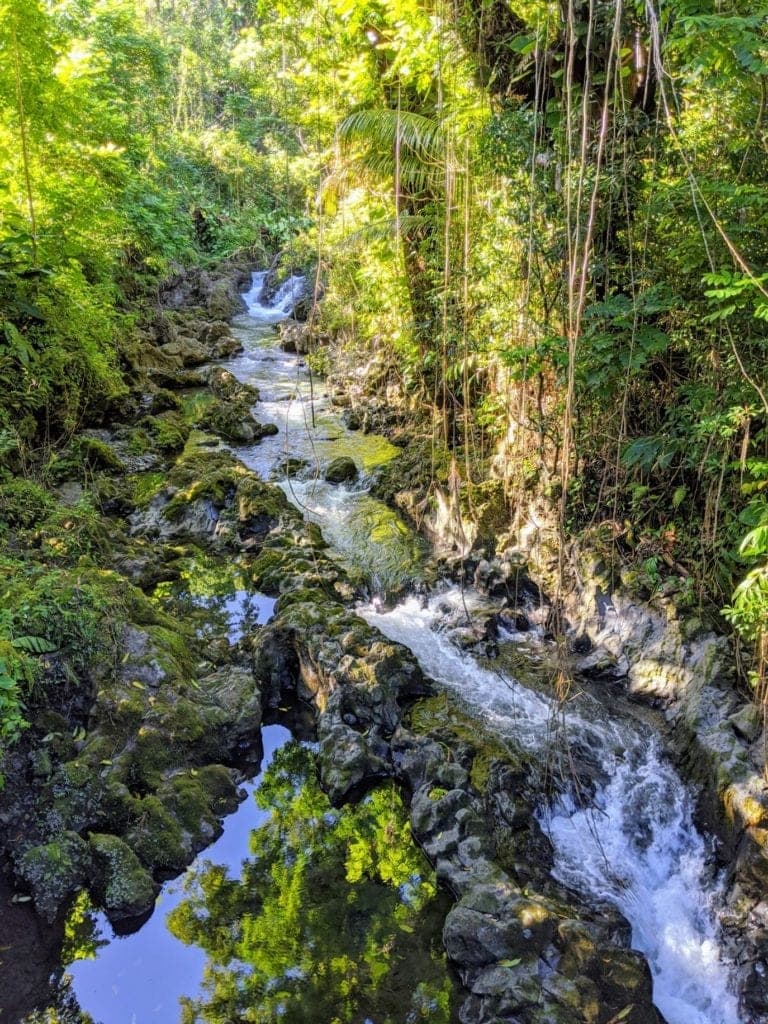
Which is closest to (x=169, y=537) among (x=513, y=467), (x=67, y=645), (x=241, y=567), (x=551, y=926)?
(x=241, y=567)

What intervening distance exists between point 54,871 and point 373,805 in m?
1.89

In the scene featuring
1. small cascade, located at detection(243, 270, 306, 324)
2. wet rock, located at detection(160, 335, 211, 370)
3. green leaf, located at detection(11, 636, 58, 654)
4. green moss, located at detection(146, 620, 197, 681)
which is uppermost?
small cascade, located at detection(243, 270, 306, 324)

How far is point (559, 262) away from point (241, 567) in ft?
14.3

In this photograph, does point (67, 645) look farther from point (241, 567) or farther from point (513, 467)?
point (513, 467)

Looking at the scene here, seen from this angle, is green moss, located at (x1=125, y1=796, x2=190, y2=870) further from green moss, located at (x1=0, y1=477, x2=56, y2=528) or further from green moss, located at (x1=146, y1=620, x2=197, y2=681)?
green moss, located at (x1=0, y1=477, x2=56, y2=528)

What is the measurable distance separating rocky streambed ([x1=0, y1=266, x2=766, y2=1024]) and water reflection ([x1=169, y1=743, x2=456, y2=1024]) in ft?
0.04

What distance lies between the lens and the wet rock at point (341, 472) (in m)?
9.09

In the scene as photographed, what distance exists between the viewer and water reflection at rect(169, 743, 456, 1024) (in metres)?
3.17

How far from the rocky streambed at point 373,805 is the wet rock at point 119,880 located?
0.01m

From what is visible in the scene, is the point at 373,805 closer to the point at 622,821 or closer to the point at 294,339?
the point at 622,821

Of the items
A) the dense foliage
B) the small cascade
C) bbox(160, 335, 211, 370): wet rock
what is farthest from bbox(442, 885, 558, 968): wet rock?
the small cascade

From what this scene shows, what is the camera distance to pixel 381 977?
3307mm

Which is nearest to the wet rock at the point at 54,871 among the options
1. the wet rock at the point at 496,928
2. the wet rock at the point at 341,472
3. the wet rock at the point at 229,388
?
the wet rock at the point at 496,928

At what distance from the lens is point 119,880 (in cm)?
362
